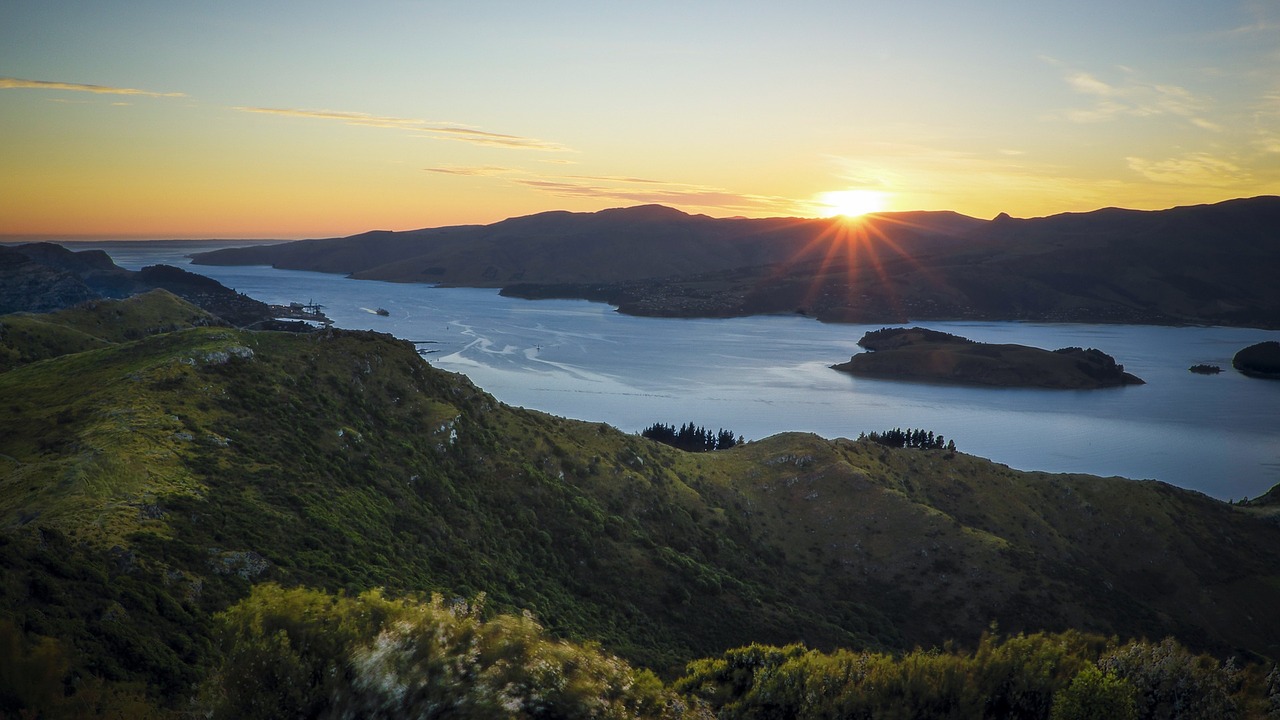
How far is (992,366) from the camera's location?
317 feet

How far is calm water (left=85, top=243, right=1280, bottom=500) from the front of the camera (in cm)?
6281

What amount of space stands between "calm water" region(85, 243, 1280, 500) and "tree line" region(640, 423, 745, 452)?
332 centimetres

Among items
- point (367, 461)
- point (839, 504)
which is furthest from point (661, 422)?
point (367, 461)

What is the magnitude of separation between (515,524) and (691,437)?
3269 centimetres

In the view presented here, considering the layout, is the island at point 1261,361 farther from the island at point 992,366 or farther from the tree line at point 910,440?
the tree line at point 910,440

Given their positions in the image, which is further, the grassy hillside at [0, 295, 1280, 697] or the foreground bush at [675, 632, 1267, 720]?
the grassy hillside at [0, 295, 1280, 697]

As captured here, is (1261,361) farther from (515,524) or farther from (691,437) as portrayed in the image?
(515,524)

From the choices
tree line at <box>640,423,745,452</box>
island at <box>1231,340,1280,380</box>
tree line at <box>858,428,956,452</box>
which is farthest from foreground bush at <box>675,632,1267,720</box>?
island at <box>1231,340,1280,380</box>

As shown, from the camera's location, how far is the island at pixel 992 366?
9438cm

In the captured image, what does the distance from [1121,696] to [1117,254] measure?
21231 cm

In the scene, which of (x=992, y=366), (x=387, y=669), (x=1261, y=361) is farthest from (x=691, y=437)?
(x=1261, y=361)

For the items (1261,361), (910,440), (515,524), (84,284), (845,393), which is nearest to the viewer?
(515,524)

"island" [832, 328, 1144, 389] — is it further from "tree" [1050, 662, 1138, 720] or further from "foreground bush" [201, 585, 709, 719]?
"foreground bush" [201, 585, 709, 719]

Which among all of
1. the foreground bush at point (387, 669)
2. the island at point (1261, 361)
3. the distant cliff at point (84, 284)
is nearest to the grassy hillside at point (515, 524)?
the foreground bush at point (387, 669)
